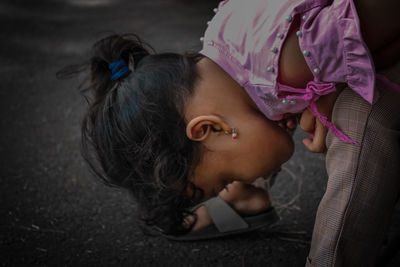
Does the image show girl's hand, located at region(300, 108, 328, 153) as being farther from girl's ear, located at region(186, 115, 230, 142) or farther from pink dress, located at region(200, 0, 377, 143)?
girl's ear, located at region(186, 115, 230, 142)

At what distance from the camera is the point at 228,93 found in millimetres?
948

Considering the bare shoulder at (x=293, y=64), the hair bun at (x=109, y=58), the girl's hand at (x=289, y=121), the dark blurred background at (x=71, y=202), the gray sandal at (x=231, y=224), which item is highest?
the bare shoulder at (x=293, y=64)

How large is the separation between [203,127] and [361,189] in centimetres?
36

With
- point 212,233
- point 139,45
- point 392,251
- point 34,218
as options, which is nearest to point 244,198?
point 212,233

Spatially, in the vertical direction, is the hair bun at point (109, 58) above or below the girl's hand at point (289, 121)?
above

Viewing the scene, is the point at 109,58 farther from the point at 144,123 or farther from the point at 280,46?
the point at 280,46

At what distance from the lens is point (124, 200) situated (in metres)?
1.38

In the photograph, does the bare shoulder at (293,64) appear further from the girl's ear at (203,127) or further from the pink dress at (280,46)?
the girl's ear at (203,127)

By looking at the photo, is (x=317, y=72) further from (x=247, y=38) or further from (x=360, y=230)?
(x=360, y=230)

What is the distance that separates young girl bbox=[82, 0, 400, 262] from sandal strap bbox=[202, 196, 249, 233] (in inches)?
5.1

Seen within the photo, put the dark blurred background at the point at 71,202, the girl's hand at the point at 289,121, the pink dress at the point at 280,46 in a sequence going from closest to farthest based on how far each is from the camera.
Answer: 1. the pink dress at the point at 280,46
2. the girl's hand at the point at 289,121
3. the dark blurred background at the point at 71,202

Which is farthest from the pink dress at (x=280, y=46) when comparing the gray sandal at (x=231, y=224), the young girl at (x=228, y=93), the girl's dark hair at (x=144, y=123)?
the gray sandal at (x=231, y=224)

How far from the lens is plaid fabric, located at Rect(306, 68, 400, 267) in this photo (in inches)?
29.6

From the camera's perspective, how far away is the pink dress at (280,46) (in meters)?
0.74
